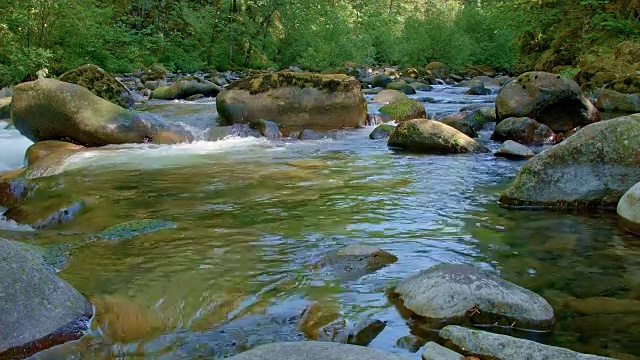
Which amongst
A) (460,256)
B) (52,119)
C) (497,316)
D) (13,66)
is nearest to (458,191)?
(460,256)

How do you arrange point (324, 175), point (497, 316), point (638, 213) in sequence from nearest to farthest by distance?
1. point (497, 316)
2. point (638, 213)
3. point (324, 175)

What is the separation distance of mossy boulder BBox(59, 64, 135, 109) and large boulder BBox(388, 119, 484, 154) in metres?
6.88

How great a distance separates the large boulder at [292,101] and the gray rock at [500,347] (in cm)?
920

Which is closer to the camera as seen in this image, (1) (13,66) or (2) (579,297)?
(2) (579,297)

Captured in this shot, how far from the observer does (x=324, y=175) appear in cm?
805

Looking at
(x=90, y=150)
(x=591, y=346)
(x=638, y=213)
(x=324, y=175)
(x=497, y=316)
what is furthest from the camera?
(x=90, y=150)

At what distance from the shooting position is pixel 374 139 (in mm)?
11359

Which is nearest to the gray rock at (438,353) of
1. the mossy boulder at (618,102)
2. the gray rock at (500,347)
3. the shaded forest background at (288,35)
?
the gray rock at (500,347)

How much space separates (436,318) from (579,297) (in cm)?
105

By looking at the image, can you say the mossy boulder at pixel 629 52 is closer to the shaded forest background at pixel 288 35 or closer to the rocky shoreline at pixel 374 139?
the shaded forest background at pixel 288 35

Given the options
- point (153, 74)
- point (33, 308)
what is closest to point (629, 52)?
point (153, 74)

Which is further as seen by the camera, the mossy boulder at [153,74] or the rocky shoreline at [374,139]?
the mossy boulder at [153,74]

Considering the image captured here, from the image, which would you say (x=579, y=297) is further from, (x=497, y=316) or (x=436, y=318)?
(x=436, y=318)

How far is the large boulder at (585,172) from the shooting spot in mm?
6191
